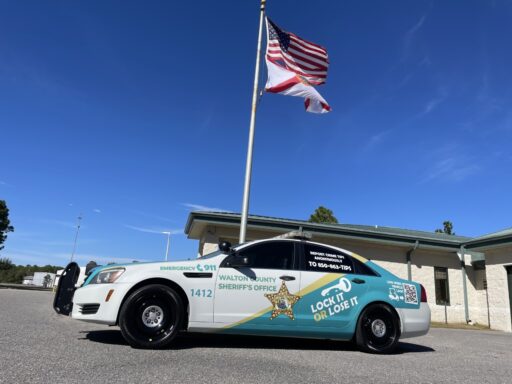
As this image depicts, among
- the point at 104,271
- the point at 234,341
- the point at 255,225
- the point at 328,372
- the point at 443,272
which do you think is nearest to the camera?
the point at 328,372

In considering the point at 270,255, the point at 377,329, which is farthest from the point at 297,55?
the point at 377,329

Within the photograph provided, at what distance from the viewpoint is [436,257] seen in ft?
54.3

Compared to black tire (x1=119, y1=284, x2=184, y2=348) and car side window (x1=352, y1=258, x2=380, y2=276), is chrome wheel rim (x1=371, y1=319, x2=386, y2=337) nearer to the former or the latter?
car side window (x1=352, y1=258, x2=380, y2=276)

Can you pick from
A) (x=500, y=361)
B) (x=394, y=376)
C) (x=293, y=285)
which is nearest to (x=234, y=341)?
(x=293, y=285)

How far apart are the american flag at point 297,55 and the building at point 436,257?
544 centimetres

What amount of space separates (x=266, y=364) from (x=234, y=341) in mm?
1744

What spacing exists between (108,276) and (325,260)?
3.16m

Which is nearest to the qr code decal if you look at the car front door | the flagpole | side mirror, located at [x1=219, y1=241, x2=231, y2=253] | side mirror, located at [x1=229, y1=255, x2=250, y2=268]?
the car front door

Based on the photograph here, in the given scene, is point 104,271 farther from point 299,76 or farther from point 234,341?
point 299,76

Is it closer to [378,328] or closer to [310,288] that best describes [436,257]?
[378,328]

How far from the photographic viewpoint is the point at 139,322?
16.8ft

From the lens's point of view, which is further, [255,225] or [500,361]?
[255,225]

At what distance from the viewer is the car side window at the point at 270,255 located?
5883 mm

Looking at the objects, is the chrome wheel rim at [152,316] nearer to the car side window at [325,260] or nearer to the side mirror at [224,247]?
the side mirror at [224,247]
